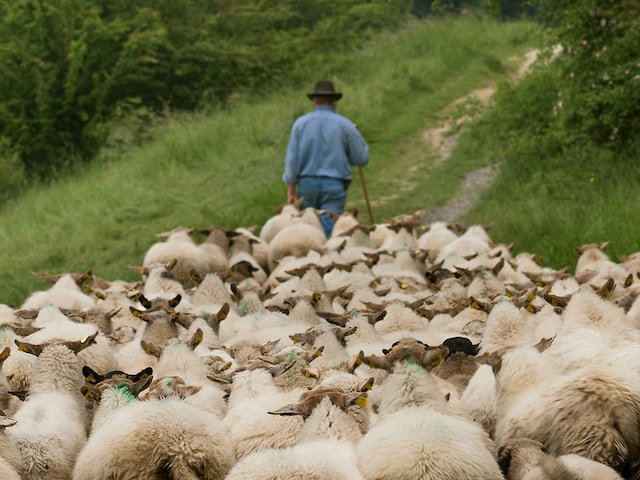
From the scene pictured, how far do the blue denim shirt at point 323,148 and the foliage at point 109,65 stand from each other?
31.9 ft

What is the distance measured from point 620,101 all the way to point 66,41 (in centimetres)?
1273

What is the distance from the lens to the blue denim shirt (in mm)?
11469

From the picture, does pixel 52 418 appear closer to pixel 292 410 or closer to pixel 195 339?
pixel 292 410

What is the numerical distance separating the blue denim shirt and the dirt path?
9.12ft

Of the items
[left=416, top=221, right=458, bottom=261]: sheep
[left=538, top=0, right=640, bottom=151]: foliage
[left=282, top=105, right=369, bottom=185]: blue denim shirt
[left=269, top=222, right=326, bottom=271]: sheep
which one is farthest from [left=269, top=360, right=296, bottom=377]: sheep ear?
[left=538, top=0, right=640, bottom=151]: foliage

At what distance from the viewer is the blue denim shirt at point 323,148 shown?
37.6 ft

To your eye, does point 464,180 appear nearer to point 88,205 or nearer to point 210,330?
point 88,205

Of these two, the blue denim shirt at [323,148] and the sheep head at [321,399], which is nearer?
the sheep head at [321,399]

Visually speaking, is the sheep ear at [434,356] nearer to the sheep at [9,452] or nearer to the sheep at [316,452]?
the sheep at [316,452]

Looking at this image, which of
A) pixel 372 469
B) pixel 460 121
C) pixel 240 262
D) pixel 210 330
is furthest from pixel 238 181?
pixel 372 469

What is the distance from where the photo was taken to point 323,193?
1161 centimetres

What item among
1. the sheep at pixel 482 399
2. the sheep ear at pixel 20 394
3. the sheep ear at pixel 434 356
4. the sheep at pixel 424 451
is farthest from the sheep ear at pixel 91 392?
the sheep at pixel 482 399

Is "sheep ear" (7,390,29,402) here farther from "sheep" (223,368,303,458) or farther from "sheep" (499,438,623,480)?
"sheep" (499,438,623,480)

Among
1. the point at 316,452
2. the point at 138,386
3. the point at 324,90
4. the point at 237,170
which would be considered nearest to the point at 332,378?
the point at 138,386
